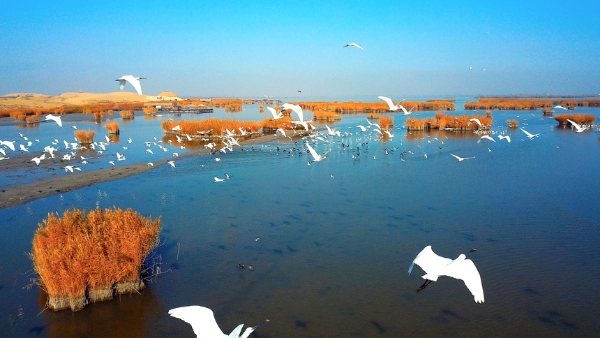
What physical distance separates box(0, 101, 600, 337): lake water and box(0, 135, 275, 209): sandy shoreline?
22.5 inches

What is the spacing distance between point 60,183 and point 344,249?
11674 mm

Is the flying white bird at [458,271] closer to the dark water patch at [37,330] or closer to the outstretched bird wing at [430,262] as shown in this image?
the outstretched bird wing at [430,262]

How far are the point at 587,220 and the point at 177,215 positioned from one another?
11.4 m

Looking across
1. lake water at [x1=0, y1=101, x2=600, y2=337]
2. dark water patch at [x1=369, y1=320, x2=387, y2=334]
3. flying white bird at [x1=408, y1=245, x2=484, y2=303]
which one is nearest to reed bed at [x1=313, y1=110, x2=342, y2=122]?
lake water at [x1=0, y1=101, x2=600, y2=337]

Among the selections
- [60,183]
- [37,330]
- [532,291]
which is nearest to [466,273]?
[532,291]

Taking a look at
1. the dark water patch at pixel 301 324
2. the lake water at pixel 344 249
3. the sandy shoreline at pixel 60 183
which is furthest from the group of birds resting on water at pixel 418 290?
the sandy shoreline at pixel 60 183

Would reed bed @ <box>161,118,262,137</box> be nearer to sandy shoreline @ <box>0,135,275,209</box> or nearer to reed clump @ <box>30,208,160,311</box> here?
sandy shoreline @ <box>0,135,275,209</box>

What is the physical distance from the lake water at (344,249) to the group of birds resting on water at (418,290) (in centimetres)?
149

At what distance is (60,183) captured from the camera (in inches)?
610

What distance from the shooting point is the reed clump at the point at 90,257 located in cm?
675

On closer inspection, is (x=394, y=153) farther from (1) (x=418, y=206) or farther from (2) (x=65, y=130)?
(2) (x=65, y=130)

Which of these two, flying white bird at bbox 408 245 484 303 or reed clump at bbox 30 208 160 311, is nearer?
flying white bird at bbox 408 245 484 303

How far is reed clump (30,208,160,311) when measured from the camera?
6750 millimetres

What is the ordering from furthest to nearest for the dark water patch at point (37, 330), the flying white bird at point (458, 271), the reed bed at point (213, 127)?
the reed bed at point (213, 127), the dark water patch at point (37, 330), the flying white bird at point (458, 271)
